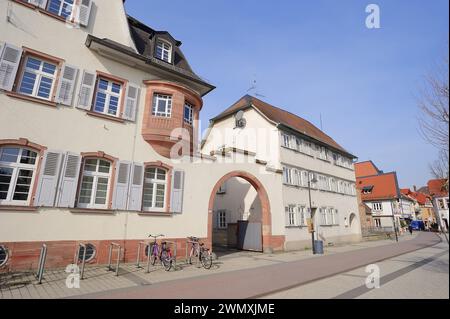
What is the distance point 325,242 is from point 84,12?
78.8 ft

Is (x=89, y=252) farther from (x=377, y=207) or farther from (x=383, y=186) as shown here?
(x=383, y=186)

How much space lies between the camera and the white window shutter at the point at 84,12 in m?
11.6

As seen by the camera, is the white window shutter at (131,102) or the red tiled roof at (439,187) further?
the white window shutter at (131,102)

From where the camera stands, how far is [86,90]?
11.2 meters

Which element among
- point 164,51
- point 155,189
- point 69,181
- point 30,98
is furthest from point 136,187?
point 164,51

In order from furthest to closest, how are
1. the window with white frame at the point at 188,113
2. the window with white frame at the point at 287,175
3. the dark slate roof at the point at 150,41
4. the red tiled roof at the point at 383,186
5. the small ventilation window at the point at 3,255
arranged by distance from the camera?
1. the red tiled roof at the point at 383,186
2. the window with white frame at the point at 287,175
3. the window with white frame at the point at 188,113
4. the dark slate roof at the point at 150,41
5. the small ventilation window at the point at 3,255

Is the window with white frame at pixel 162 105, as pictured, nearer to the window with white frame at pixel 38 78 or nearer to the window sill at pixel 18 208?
the window with white frame at pixel 38 78

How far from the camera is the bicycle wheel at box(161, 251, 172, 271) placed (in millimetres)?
10219

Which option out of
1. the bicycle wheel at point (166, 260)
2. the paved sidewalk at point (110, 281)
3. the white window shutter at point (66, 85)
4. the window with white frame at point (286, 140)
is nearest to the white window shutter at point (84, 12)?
the white window shutter at point (66, 85)

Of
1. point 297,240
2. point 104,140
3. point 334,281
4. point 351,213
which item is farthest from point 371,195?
point 104,140

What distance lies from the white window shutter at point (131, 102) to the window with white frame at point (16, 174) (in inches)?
161

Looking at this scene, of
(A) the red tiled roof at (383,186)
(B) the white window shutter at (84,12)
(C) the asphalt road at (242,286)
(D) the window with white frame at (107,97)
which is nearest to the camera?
(C) the asphalt road at (242,286)

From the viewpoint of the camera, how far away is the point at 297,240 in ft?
64.2
